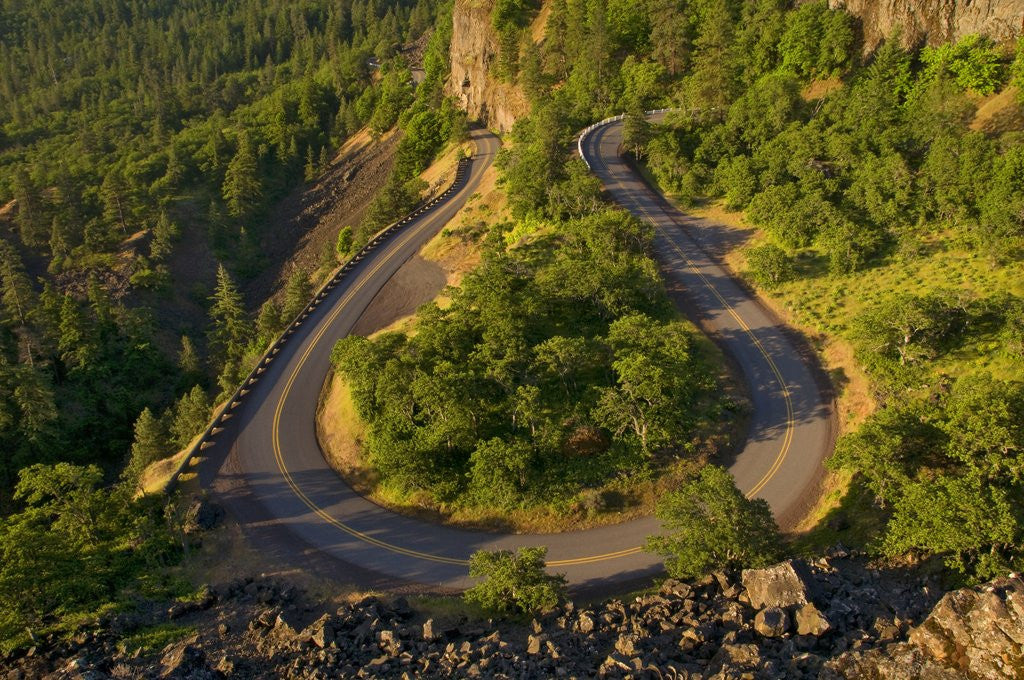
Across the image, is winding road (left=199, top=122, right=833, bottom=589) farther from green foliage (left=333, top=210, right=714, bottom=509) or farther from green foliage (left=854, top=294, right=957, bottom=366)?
green foliage (left=854, top=294, right=957, bottom=366)

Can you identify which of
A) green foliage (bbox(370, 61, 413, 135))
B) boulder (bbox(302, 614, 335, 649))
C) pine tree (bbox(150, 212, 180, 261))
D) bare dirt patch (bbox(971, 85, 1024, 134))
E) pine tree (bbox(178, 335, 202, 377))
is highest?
bare dirt patch (bbox(971, 85, 1024, 134))

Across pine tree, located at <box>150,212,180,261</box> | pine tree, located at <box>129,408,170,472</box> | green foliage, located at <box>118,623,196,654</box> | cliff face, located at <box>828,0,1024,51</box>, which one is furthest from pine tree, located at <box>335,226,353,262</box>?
cliff face, located at <box>828,0,1024,51</box>

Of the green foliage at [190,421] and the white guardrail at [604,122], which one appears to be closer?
the green foliage at [190,421]

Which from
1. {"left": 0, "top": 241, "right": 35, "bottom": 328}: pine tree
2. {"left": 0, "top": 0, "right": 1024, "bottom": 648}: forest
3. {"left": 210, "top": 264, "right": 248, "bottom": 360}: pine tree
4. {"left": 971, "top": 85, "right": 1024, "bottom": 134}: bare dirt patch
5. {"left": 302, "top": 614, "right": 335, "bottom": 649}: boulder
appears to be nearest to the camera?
{"left": 302, "top": 614, "right": 335, "bottom": 649}: boulder

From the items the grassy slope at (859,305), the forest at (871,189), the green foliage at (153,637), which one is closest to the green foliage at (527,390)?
the grassy slope at (859,305)

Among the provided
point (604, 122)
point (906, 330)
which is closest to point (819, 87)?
point (604, 122)

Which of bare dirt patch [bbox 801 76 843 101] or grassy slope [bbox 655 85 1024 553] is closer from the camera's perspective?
grassy slope [bbox 655 85 1024 553]

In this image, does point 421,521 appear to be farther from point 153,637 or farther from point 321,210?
point 321,210

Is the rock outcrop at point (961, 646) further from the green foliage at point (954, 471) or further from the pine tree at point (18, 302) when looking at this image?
the pine tree at point (18, 302)
